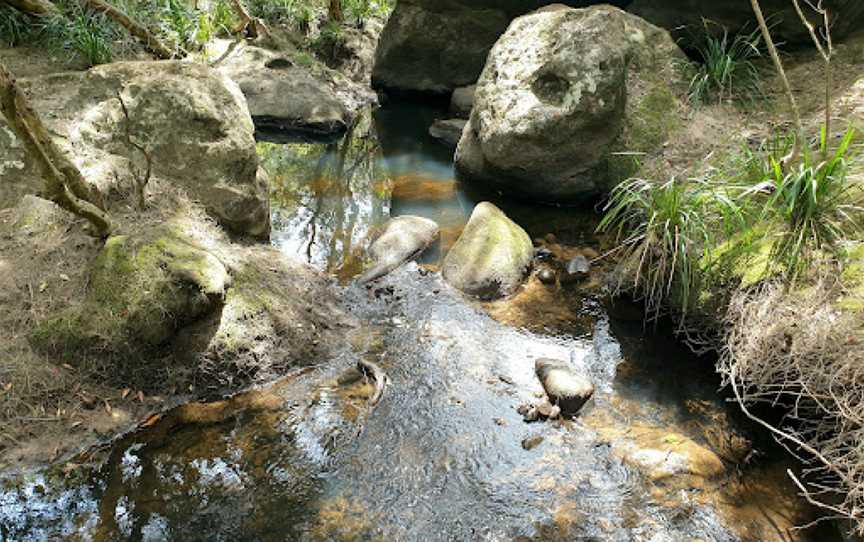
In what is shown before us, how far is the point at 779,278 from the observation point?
3949 millimetres

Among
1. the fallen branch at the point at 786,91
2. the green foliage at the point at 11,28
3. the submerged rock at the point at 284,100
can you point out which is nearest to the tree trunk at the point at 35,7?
the green foliage at the point at 11,28

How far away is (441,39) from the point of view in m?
10.5

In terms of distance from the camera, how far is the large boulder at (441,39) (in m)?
10.2

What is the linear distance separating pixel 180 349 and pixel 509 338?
232cm

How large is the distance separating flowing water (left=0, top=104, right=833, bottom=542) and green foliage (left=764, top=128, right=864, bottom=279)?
1036 millimetres

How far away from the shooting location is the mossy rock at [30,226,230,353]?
3859mm

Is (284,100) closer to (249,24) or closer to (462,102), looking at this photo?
(249,24)

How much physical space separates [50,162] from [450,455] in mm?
2839

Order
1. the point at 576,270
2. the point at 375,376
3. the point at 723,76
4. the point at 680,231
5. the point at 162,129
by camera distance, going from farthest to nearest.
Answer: the point at 723,76 → the point at 576,270 → the point at 162,129 → the point at 680,231 → the point at 375,376

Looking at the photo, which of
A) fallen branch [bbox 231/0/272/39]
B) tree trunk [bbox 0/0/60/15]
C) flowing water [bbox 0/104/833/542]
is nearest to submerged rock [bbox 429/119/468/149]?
fallen branch [bbox 231/0/272/39]

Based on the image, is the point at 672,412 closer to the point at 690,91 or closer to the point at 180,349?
the point at 180,349

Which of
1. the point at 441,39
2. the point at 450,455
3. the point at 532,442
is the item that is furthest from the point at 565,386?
the point at 441,39

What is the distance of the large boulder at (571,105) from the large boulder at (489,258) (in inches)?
39.3

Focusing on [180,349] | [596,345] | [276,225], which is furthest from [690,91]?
[180,349]
